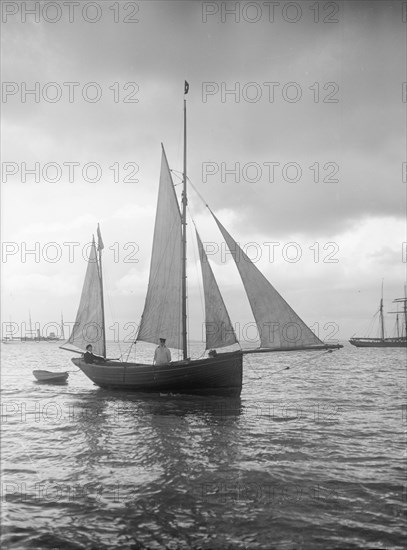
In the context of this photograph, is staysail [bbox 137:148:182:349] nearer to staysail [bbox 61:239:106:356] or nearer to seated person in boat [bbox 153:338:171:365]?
seated person in boat [bbox 153:338:171:365]

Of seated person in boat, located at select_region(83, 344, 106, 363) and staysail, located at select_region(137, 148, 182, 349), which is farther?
seated person in boat, located at select_region(83, 344, 106, 363)

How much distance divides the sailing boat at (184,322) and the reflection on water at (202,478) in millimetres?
2467

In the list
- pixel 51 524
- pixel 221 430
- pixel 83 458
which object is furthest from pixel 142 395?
pixel 51 524

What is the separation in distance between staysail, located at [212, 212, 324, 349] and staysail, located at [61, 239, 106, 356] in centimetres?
1323

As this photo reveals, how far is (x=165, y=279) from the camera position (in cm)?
2506

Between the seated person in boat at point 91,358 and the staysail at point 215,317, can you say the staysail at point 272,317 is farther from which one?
the seated person in boat at point 91,358

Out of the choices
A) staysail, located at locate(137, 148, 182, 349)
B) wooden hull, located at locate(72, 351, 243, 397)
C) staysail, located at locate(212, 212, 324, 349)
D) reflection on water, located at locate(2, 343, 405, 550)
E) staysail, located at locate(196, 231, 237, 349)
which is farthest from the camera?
staysail, located at locate(137, 148, 182, 349)

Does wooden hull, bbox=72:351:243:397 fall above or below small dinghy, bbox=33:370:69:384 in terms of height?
above

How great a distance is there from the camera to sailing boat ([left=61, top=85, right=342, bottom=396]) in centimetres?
1958

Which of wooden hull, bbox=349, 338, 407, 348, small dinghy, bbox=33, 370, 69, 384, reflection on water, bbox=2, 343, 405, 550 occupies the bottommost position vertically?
wooden hull, bbox=349, 338, 407, 348

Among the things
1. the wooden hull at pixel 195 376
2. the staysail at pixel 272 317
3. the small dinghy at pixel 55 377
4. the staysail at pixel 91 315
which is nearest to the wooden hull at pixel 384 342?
the small dinghy at pixel 55 377

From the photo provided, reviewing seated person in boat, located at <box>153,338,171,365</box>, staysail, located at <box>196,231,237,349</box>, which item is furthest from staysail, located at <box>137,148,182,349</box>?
staysail, located at <box>196,231,237,349</box>

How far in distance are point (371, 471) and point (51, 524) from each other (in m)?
7.59

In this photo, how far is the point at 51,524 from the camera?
7.98 m
